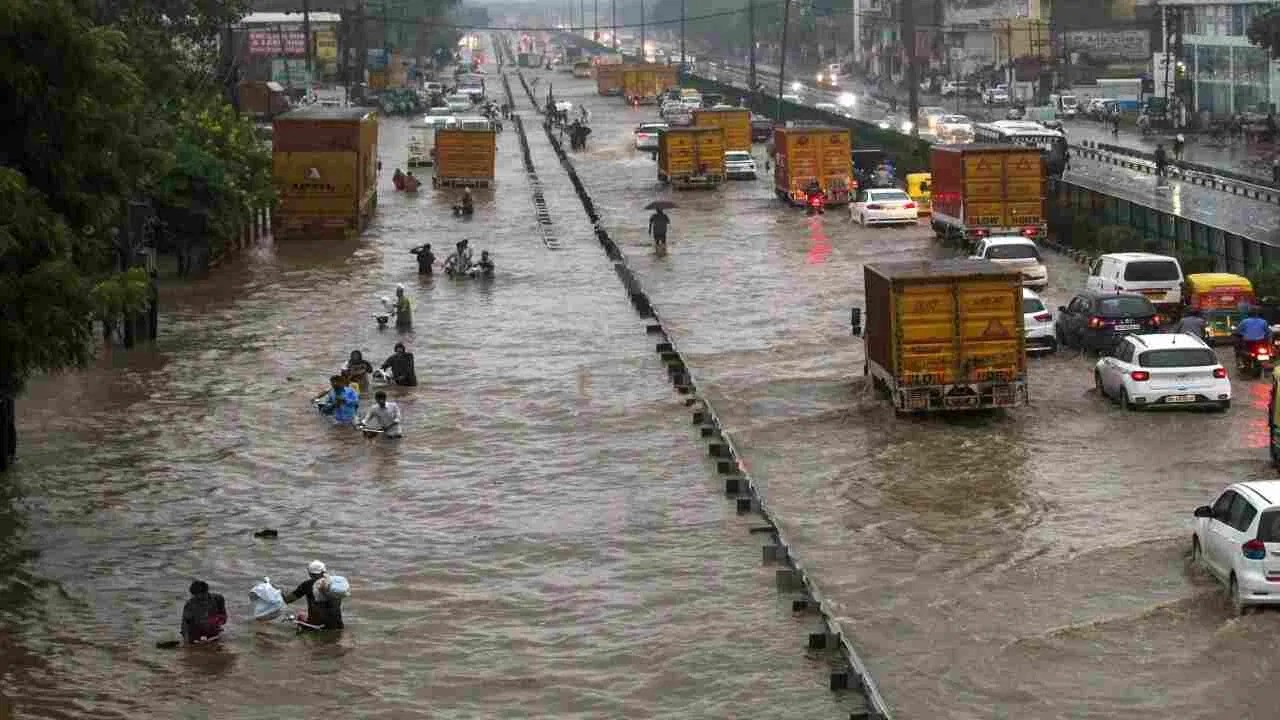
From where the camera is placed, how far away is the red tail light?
19609mm

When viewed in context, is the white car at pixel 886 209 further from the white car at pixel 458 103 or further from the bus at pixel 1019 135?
the white car at pixel 458 103

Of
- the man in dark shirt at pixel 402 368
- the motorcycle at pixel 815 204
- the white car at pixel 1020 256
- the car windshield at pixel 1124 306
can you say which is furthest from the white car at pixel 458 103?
the car windshield at pixel 1124 306

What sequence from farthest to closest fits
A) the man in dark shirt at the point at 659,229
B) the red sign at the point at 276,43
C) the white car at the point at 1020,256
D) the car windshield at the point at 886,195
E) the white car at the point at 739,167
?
the red sign at the point at 276,43
the white car at the point at 739,167
the car windshield at the point at 886,195
the man in dark shirt at the point at 659,229
the white car at the point at 1020,256

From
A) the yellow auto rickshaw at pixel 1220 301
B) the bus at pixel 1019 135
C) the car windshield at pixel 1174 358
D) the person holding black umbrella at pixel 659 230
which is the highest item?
the bus at pixel 1019 135

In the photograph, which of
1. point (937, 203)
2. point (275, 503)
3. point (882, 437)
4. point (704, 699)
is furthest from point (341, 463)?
point (937, 203)

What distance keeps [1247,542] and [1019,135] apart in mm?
55358

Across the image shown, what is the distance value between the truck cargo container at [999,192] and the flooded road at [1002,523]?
812 centimetres

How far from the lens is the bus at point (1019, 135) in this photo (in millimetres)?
71562

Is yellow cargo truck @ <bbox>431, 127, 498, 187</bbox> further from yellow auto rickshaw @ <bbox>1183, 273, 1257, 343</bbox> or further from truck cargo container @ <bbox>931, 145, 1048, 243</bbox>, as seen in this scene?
yellow auto rickshaw @ <bbox>1183, 273, 1257, 343</bbox>

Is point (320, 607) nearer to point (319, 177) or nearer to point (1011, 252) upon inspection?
point (1011, 252)

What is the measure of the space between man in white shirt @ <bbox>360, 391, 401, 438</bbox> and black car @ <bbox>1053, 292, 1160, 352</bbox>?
11412mm

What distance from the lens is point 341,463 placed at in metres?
29.5

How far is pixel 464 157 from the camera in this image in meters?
74.8

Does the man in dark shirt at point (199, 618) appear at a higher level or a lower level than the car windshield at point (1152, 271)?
lower
